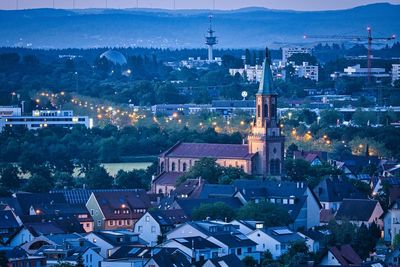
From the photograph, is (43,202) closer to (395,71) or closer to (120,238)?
(120,238)

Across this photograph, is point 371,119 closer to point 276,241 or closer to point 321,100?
point 321,100

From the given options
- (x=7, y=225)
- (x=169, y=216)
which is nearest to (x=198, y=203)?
(x=169, y=216)

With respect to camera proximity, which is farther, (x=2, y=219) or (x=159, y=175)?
(x=159, y=175)

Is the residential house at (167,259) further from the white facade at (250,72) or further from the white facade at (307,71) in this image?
the white facade at (307,71)

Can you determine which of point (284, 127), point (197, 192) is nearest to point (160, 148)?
point (284, 127)

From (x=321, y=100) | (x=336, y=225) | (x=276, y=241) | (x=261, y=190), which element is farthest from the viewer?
(x=321, y=100)

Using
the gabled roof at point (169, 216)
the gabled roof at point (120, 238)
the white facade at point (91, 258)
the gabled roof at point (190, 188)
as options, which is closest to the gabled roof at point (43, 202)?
the gabled roof at point (169, 216)
